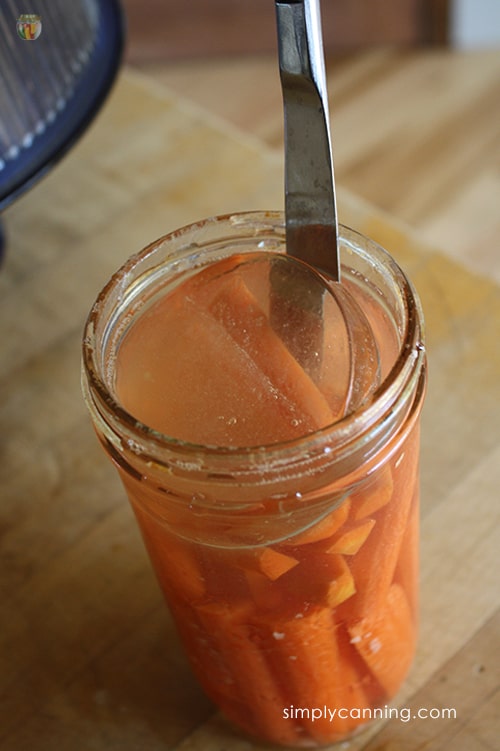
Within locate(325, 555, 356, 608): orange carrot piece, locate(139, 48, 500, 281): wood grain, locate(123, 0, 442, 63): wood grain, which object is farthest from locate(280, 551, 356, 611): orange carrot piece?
locate(123, 0, 442, 63): wood grain

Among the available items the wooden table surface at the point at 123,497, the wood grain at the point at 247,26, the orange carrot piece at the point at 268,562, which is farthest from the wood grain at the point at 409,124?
the orange carrot piece at the point at 268,562

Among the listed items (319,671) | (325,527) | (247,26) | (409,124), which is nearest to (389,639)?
(319,671)

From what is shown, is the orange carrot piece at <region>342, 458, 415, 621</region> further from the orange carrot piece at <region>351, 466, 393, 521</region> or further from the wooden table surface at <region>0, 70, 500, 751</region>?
the wooden table surface at <region>0, 70, 500, 751</region>

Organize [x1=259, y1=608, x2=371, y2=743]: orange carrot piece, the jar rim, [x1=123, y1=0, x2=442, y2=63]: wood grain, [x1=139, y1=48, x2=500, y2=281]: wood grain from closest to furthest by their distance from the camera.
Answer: the jar rim < [x1=259, y1=608, x2=371, y2=743]: orange carrot piece < [x1=139, y1=48, x2=500, y2=281]: wood grain < [x1=123, y1=0, x2=442, y2=63]: wood grain

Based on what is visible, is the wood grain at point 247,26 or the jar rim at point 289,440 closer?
the jar rim at point 289,440

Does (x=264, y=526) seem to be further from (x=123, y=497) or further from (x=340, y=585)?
(x=123, y=497)

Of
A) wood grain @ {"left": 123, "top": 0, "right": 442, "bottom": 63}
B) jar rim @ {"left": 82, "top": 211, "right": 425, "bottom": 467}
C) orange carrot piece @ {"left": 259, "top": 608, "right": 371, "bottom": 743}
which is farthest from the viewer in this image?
wood grain @ {"left": 123, "top": 0, "right": 442, "bottom": 63}

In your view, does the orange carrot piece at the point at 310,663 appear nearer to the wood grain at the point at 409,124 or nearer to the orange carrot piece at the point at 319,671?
the orange carrot piece at the point at 319,671

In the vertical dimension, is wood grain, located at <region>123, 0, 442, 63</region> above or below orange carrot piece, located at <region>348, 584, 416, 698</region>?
above

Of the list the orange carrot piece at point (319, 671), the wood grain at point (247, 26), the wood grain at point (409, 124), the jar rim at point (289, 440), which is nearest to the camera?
the jar rim at point (289, 440)

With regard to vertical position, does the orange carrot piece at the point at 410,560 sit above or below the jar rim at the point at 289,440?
below
